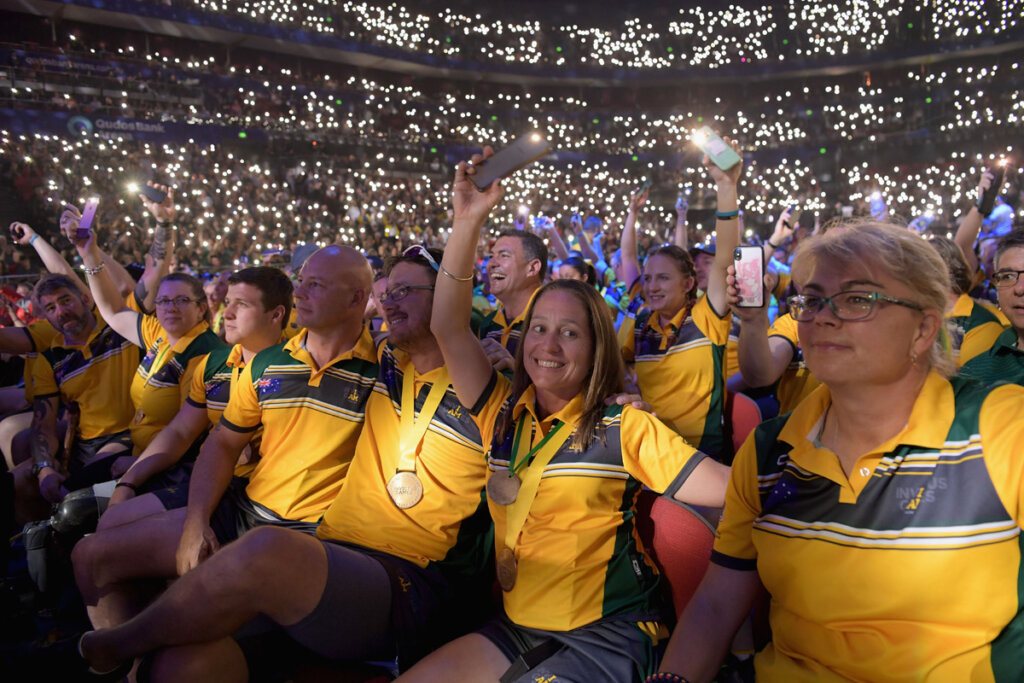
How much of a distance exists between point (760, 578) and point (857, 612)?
0.79 feet

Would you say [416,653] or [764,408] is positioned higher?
[764,408]

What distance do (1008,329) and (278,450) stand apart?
3.08 meters

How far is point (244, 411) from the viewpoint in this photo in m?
2.69

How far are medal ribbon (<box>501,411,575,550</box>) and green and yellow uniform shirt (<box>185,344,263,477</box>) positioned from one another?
1.60m

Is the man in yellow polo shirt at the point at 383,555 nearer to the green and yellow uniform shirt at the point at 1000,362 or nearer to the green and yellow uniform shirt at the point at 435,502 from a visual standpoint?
the green and yellow uniform shirt at the point at 435,502

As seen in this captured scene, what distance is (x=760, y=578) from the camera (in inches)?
61.9

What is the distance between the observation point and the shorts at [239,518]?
252 cm

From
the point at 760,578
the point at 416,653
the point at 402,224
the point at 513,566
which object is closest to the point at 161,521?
the point at 416,653

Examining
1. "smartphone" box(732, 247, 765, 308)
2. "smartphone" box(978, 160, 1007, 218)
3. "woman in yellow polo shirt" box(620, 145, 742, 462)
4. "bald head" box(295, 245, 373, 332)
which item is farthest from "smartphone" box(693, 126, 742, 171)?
"smartphone" box(978, 160, 1007, 218)

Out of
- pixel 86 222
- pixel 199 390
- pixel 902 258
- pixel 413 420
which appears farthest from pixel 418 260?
pixel 86 222

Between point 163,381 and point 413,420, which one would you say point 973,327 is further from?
point 163,381

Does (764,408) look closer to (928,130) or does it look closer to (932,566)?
(932,566)

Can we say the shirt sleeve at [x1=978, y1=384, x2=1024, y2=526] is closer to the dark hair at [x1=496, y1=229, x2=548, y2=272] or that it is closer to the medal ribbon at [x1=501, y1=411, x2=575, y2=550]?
the medal ribbon at [x1=501, y1=411, x2=575, y2=550]

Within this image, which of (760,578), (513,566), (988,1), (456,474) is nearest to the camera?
(760,578)
